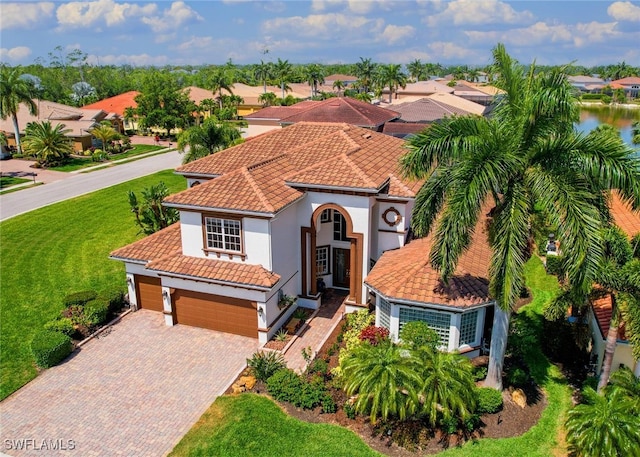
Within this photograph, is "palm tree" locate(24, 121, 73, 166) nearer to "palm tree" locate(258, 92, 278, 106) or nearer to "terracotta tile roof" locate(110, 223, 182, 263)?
"terracotta tile roof" locate(110, 223, 182, 263)

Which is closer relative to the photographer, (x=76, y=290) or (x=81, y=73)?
(x=76, y=290)

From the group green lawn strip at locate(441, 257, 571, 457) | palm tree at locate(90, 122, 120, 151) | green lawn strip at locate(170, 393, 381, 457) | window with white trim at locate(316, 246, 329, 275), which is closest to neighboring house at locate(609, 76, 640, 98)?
palm tree at locate(90, 122, 120, 151)

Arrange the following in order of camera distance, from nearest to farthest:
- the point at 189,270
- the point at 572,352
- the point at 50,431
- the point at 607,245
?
the point at 607,245 → the point at 50,431 → the point at 572,352 → the point at 189,270

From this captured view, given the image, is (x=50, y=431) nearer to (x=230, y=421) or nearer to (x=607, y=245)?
(x=230, y=421)

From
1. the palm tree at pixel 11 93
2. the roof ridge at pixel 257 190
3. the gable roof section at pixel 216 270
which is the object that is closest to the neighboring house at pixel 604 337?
the roof ridge at pixel 257 190

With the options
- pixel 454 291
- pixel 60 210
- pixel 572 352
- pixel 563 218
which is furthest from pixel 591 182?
pixel 60 210

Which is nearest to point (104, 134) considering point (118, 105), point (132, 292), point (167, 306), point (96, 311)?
point (118, 105)

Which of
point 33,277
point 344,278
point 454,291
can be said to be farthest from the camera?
point 33,277
